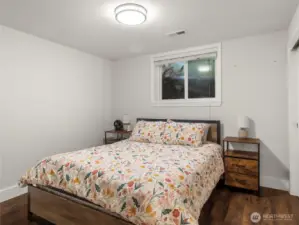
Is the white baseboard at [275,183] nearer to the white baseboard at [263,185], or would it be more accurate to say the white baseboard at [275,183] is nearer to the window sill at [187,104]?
the white baseboard at [263,185]

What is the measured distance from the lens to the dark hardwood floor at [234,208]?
1.86 m

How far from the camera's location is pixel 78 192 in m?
1.59

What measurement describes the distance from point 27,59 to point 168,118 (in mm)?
2373

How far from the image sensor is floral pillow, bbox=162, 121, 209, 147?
8.66 feet

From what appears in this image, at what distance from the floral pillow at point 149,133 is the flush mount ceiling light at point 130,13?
1.58m

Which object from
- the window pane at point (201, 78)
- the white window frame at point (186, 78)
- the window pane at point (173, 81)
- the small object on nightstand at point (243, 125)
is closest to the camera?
the small object on nightstand at point (243, 125)

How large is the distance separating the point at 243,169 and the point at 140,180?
66.7 inches

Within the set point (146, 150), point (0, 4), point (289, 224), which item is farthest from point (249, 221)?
point (0, 4)

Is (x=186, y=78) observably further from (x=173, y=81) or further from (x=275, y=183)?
(x=275, y=183)

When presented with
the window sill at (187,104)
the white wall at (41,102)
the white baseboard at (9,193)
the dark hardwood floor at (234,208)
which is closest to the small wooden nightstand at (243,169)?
the dark hardwood floor at (234,208)

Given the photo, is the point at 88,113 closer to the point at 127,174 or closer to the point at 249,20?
the point at 127,174

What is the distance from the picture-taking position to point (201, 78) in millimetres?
3322

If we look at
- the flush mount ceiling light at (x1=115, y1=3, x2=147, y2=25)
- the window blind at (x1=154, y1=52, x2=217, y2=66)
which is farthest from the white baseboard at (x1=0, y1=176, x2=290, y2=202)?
Result: the flush mount ceiling light at (x1=115, y1=3, x2=147, y2=25)

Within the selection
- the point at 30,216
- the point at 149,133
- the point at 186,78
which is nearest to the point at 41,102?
the point at 30,216
